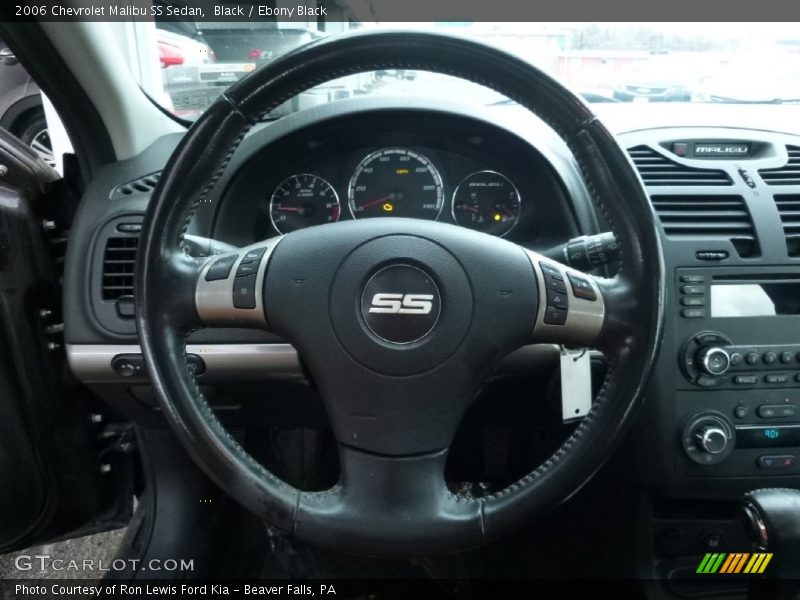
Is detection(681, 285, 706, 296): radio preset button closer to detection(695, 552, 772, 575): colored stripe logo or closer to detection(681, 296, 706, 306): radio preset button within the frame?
detection(681, 296, 706, 306): radio preset button

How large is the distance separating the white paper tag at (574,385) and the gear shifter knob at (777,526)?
1.13ft

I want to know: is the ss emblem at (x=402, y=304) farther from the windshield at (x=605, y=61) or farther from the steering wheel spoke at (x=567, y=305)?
the windshield at (x=605, y=61)

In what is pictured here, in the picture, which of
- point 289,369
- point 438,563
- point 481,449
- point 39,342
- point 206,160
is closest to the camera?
point 206,160

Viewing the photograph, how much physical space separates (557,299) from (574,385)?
0.21 meters

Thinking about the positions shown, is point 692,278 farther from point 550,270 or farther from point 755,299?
point 550,270

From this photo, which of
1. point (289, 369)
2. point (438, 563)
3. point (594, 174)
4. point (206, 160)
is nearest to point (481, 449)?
point (438, 563)

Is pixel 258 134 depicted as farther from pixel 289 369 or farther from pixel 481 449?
pixel 481 449

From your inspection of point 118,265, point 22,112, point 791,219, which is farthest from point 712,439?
point 22,112

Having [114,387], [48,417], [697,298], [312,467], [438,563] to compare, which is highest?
[697,298]

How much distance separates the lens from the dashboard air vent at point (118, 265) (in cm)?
134

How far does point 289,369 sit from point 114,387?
1.26 feet

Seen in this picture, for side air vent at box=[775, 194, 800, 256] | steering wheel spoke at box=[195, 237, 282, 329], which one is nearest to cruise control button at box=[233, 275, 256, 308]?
steering wheel spoke at box=[195, 237, 282, 329]

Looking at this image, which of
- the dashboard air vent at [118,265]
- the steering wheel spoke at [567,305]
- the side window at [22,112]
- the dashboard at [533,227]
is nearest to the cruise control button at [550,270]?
the steering wheel spoke at [567,305]

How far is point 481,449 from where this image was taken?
5.73ft
